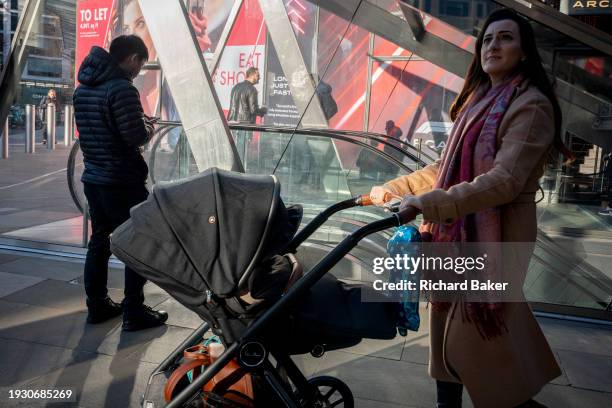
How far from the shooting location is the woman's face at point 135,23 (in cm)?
617

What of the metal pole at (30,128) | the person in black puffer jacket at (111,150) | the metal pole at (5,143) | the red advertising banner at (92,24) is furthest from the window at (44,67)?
the person in black puffer jacket at (111,150)

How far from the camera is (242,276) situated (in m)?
2.09

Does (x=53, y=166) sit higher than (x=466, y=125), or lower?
lower

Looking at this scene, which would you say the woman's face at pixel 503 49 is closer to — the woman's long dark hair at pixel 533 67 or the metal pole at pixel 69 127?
the woman's long dark hair at pixel 533 67

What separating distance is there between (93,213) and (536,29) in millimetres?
3414

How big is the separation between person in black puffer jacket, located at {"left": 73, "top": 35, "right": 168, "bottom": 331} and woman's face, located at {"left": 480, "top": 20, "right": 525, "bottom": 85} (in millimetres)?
2453

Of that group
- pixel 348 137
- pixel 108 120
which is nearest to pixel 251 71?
pixel 348 137

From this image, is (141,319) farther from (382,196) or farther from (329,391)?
(382,196)

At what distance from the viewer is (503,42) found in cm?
225

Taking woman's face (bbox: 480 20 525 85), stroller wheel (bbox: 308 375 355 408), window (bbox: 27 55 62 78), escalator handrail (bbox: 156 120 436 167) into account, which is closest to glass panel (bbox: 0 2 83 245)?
window (bbox: 27 55 62 78)

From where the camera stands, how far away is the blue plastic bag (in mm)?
2299

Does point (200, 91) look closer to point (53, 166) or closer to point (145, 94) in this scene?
point (145, 94)

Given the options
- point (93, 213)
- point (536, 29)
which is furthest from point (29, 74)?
point (536, 29)

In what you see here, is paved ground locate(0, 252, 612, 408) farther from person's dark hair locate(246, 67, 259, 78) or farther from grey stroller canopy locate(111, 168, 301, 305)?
person's dark hair locate(246, 67, 259, 78)
